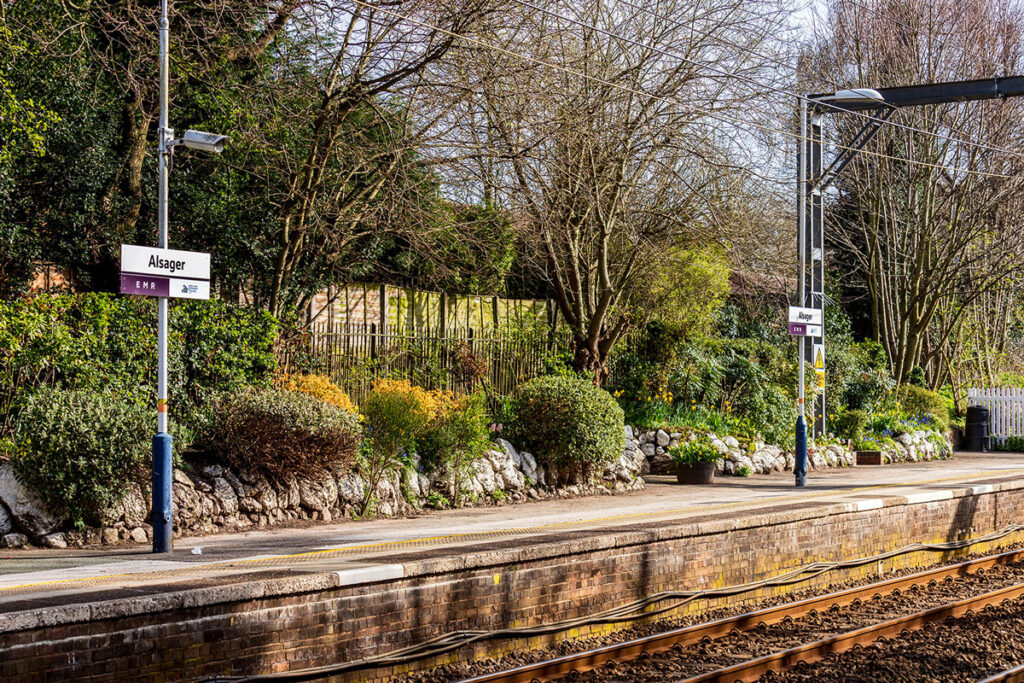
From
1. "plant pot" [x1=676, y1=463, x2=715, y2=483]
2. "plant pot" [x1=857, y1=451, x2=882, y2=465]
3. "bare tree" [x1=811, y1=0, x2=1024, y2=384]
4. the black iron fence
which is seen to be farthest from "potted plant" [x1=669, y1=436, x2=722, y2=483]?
"bare tree" [x1=811, y1=0, x2=1024, y2=384]

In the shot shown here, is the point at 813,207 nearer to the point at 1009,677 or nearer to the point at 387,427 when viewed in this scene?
the point at 387,427

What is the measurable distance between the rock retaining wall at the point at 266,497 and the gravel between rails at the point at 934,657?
21.1 ft

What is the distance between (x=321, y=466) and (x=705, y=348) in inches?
453

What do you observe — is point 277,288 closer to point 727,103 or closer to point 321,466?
point 321,466

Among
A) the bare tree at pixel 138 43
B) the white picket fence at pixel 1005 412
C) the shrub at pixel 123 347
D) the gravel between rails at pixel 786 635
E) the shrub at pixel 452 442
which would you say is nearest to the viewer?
the gravel between rails at pixel 786 635

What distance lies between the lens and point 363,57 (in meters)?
15.0

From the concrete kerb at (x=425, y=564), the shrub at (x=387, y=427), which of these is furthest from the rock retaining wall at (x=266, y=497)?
the concrete kerb at (x=425, y=564)

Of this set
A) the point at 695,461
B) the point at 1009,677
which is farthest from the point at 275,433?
the point at 695,461

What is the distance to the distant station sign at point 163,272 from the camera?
10250 mm

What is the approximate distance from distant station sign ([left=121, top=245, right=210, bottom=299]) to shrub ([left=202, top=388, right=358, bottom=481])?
7.43 feet

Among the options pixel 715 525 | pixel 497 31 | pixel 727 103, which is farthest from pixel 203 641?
pixel 727 103

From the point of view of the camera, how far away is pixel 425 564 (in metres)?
8.59

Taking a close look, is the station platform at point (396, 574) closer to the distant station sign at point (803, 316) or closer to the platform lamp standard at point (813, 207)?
the platform lamp standard at point (813, 207)

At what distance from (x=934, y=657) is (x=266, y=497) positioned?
7.56 meters
